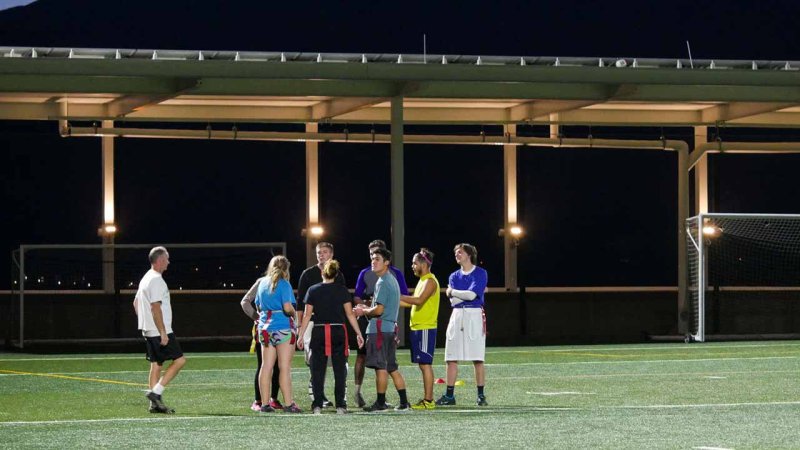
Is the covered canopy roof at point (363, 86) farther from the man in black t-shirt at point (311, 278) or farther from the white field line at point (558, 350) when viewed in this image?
the man in black t-shirt at point (311, 278)

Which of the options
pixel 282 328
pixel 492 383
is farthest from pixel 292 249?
pixel 282 328

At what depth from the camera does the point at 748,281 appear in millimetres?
37281

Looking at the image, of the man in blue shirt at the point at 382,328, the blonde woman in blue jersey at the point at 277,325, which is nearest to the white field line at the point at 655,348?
the man in blue shirt at the point at 382,328

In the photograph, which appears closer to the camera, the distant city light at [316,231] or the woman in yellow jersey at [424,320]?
the woman in yellow jersey at [424,320]

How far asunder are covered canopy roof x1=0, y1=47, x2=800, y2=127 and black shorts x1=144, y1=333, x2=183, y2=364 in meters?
11.1

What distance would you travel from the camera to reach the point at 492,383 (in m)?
18.3

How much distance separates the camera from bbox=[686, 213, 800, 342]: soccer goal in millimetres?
34250

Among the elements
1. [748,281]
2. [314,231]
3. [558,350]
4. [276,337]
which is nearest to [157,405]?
[276,337]

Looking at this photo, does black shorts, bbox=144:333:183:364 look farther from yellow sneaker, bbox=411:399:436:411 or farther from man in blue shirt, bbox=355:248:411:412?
yellow sneaker, bbox=411:399:436:411

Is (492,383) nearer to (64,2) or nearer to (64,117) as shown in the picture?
(64,117)

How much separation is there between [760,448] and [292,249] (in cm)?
5265

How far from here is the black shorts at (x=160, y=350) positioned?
1432 cm

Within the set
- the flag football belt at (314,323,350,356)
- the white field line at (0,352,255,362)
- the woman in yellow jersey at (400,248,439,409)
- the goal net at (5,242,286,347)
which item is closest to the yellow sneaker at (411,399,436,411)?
the woman in yellow jersey at (400,248,439,409)

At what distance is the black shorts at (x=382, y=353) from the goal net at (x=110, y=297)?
15666 mm
